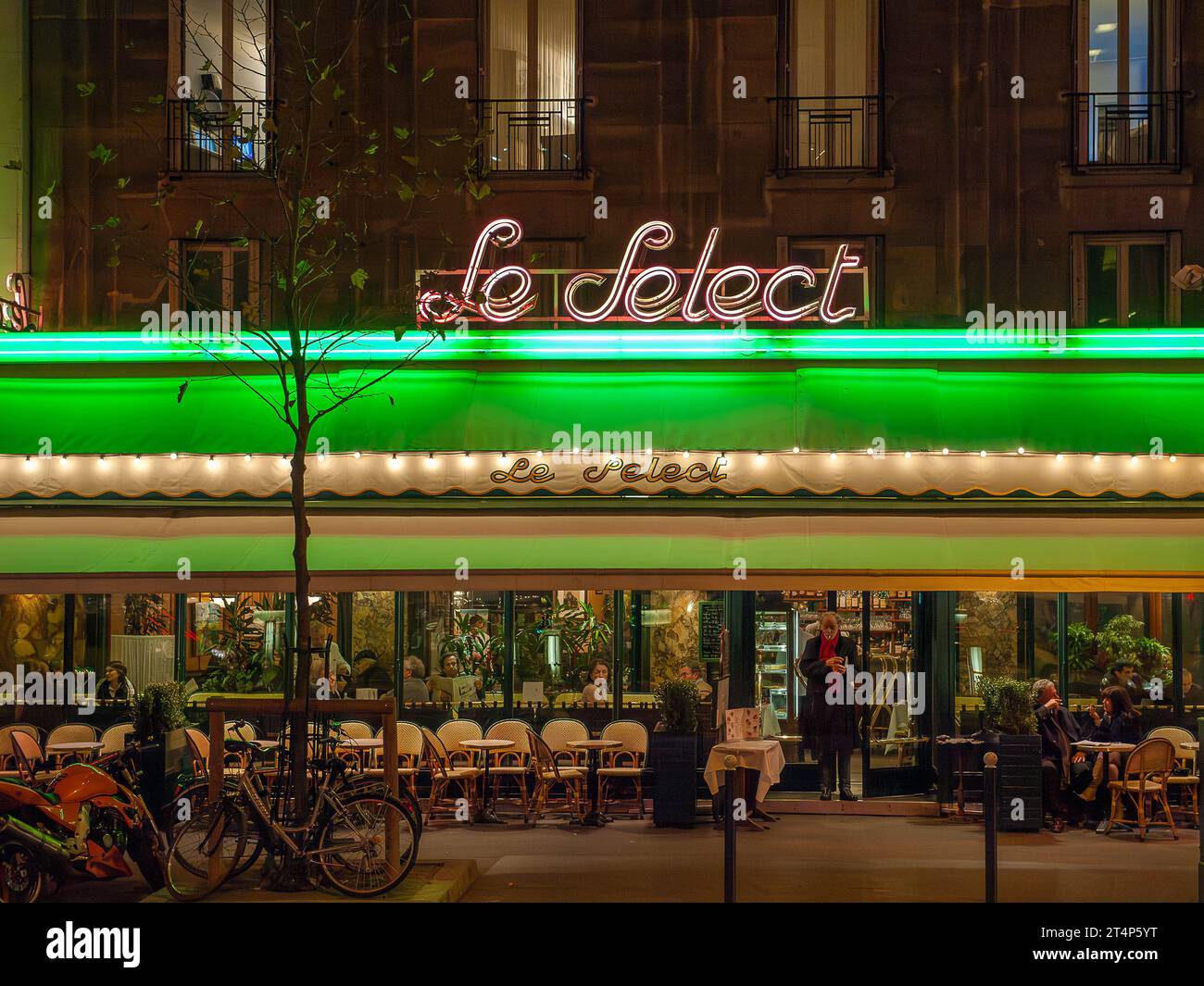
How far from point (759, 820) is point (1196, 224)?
8763mm

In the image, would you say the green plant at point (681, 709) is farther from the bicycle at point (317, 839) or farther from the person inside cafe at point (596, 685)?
the bicycle at point (317, 839)

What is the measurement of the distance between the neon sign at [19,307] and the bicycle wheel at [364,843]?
29.7ft

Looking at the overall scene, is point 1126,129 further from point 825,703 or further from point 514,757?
point 514,757

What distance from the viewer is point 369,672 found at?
1669 centimetres

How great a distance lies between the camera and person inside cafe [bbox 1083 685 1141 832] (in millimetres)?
14148

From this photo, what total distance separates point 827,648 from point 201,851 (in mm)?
7584

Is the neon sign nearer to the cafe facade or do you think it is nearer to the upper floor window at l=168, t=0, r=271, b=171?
the cafe facade

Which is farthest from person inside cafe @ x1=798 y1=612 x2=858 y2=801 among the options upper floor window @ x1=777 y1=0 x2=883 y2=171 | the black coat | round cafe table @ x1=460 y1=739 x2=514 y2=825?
upper floor window @ x1=777 y1=0 x2=883 y2=171

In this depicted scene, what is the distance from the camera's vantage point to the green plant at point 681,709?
14.1 meters

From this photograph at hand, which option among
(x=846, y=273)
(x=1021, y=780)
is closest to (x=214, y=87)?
(x=846, y=273)

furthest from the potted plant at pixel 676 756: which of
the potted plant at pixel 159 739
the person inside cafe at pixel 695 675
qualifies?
the potted plant at pixel 159 739

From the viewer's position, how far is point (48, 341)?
16.4 meters

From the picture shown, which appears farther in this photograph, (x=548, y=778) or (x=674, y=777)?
(x=548, y=778)
